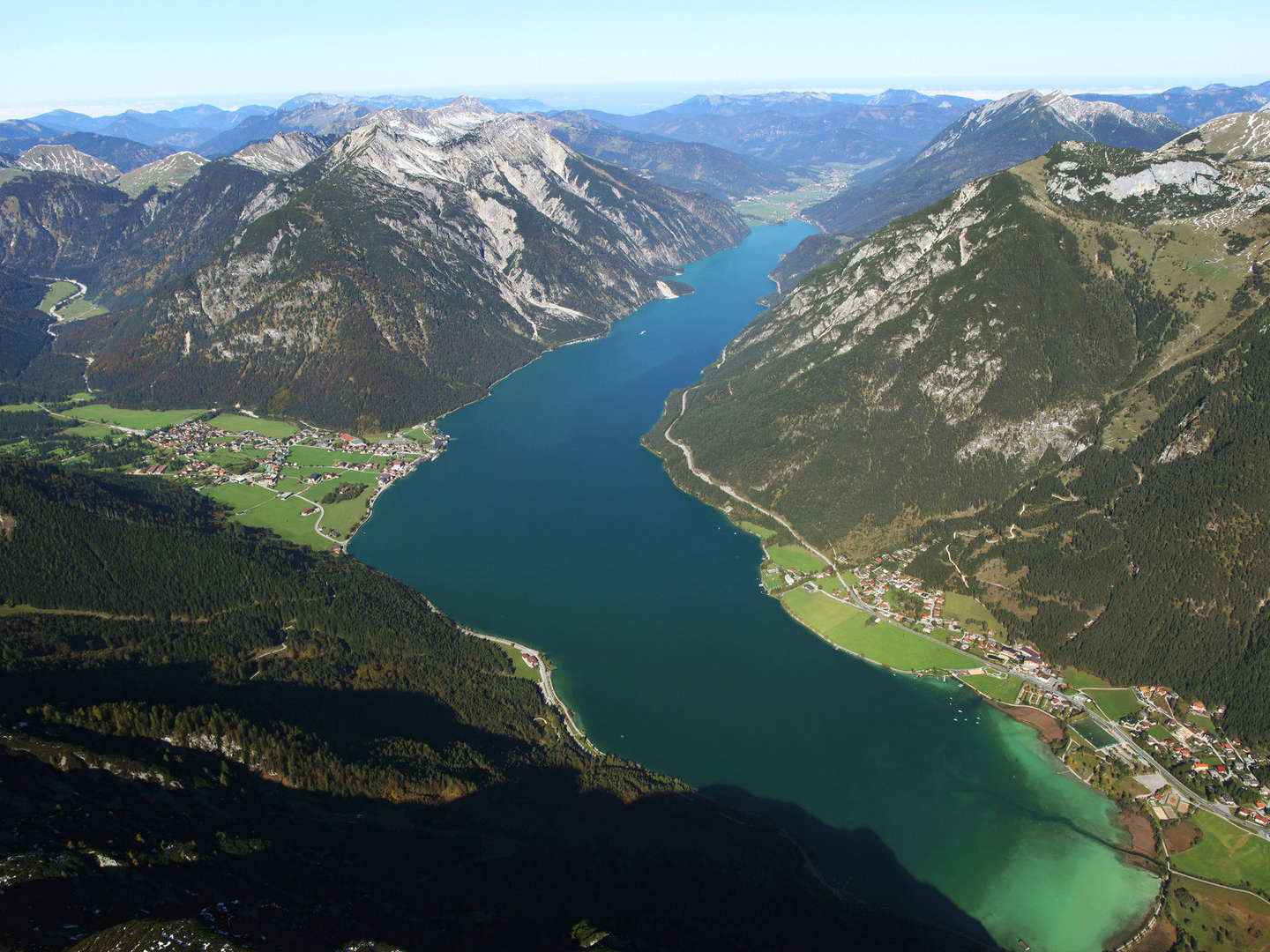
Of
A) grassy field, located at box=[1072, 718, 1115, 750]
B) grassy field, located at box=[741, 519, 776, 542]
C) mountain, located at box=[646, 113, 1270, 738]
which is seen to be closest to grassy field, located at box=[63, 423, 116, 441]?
mountain, located at box=[646, 113, 1270, 738]

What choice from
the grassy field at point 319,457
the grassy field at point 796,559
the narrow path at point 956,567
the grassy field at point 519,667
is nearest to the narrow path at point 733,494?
the grassy field at point 796,559

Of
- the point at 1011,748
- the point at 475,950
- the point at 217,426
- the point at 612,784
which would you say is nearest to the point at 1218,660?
the point at 1011,748

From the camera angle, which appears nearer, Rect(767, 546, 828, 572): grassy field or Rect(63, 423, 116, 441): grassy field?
Rect(767, 546, 828, 572): grassy field

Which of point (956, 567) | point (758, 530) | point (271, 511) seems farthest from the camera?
point (271, 511)

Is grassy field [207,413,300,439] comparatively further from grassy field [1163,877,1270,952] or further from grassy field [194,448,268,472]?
grassy field [1163,877,1270,952]

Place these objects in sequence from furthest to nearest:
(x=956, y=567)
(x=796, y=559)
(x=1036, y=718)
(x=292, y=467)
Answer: (x=292, y=467), (x=796, y=559), (x=956, y=567), (x=1036, y=718)

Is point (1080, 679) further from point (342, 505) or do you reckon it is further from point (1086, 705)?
point (342, 505)

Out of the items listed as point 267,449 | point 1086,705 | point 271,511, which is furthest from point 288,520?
point 1086,705
